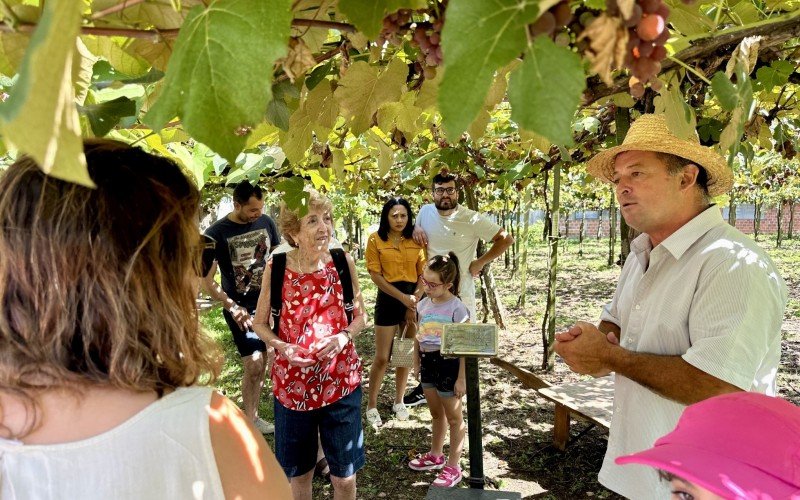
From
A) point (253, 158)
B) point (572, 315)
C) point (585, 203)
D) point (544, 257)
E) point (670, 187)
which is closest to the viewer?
point (670, 187)

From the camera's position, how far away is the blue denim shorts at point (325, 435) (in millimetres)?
2980

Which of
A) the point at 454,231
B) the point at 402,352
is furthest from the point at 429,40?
the point at 454,231

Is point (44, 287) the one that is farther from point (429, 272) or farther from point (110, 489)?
point (429, 272)

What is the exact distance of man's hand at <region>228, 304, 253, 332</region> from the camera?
4.63 m

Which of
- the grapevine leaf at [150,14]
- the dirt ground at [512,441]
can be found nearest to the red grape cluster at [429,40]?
the grapevine leaf at [150,14]

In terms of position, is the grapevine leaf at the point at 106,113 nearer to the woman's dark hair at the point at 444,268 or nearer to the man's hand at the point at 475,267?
the woman's dark hair at the point at 444,268

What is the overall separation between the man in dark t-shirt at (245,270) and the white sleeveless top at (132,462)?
3.81m

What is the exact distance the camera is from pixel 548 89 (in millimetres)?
487

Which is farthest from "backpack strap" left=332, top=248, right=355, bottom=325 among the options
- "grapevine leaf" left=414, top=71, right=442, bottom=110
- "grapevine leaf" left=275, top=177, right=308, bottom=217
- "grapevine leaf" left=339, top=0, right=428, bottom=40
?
"grapevine leaf" left=339, top=0, right=428, bottom=40

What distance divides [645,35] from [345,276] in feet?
9.13

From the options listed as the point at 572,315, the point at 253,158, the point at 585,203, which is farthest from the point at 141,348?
the point at 585,203

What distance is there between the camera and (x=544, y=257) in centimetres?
2462

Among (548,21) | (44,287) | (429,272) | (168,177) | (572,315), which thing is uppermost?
(548,21)

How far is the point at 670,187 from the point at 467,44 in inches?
69.9
